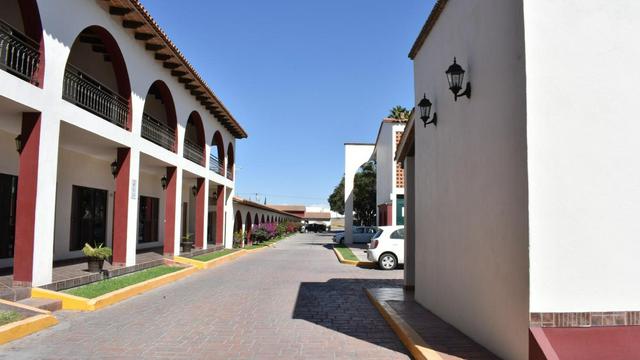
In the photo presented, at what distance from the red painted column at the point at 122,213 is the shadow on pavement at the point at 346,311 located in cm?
490

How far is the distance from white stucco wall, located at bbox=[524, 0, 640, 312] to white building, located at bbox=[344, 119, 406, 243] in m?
15.9

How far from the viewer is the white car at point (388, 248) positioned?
1695 centimetres

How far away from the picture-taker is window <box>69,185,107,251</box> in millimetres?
15656

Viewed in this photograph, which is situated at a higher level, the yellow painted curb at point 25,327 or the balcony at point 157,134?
the balcony at point 157,134

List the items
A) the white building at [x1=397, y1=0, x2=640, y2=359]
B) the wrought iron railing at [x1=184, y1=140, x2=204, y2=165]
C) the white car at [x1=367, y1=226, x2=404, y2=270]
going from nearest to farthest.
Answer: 1. the white building at [x1=397, y1=0, x2=640, y2=359]
2. the white car at [x1=367, y1=226, x2=404, y2=270]
3. the wrought iron railing at [x1=184, y1=140, x2=204, y2=165]

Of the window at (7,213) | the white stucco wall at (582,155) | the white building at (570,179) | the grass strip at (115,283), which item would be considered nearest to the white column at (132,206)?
the grass strip at (115,283)

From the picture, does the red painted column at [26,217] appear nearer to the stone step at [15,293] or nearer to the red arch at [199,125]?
the stone step at [15,293]

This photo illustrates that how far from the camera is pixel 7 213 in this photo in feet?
39.9

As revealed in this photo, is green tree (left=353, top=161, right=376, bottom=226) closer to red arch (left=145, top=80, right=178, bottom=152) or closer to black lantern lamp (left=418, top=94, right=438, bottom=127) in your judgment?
red arch (left=145, top=80, right=178, bottom=152)

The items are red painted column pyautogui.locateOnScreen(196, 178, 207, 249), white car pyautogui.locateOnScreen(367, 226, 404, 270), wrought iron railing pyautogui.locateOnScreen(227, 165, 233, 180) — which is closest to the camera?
white car pyautogui.locateOnScreen(367, 226, 404, 270)

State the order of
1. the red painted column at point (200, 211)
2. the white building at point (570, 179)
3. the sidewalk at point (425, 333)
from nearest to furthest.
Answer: the white building at point (570, 179)
the sidewalk at point (425, 333)
the red painted column at point (200, 211)

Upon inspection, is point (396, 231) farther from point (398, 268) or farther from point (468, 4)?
point (468, 4)

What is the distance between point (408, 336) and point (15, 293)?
6.51 meters

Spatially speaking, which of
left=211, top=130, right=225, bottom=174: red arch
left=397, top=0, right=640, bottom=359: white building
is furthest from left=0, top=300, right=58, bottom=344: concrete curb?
left=211, top=130, right=225, bottom=174: red arch
